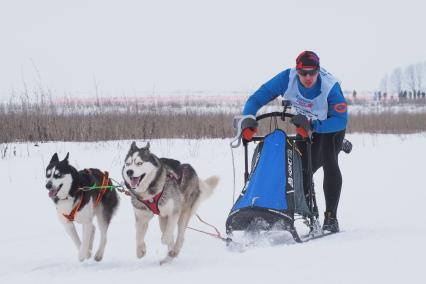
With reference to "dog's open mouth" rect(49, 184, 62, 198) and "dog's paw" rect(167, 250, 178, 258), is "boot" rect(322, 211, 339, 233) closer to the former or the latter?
"dog's paw" rect(167, 250, 178, 258)

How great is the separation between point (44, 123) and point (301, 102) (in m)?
6.43

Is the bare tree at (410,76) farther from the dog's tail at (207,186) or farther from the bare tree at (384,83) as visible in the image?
the dog's tail at (207,186)

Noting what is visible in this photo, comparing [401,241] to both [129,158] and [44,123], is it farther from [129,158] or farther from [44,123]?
[44,123]

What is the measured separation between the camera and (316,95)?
390 centimetres

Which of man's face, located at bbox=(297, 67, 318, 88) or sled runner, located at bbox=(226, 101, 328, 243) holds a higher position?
man's face, located at bbox=(297, 67, 318, 88)

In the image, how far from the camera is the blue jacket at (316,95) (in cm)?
384

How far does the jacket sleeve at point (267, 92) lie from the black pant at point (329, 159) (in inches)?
16.2

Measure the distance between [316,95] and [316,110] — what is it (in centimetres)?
11

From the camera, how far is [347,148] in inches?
167

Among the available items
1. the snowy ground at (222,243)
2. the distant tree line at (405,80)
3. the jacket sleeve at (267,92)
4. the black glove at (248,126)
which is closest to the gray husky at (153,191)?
the snowy ground at (222,243)

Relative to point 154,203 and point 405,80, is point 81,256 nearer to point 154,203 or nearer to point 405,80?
point 154,203

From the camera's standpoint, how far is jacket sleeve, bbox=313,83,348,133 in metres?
3.84

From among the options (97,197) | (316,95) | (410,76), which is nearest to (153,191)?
(97,197)

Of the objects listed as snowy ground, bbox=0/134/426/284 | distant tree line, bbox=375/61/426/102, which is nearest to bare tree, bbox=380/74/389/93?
distant tree line, bbox=375/61/426/102
